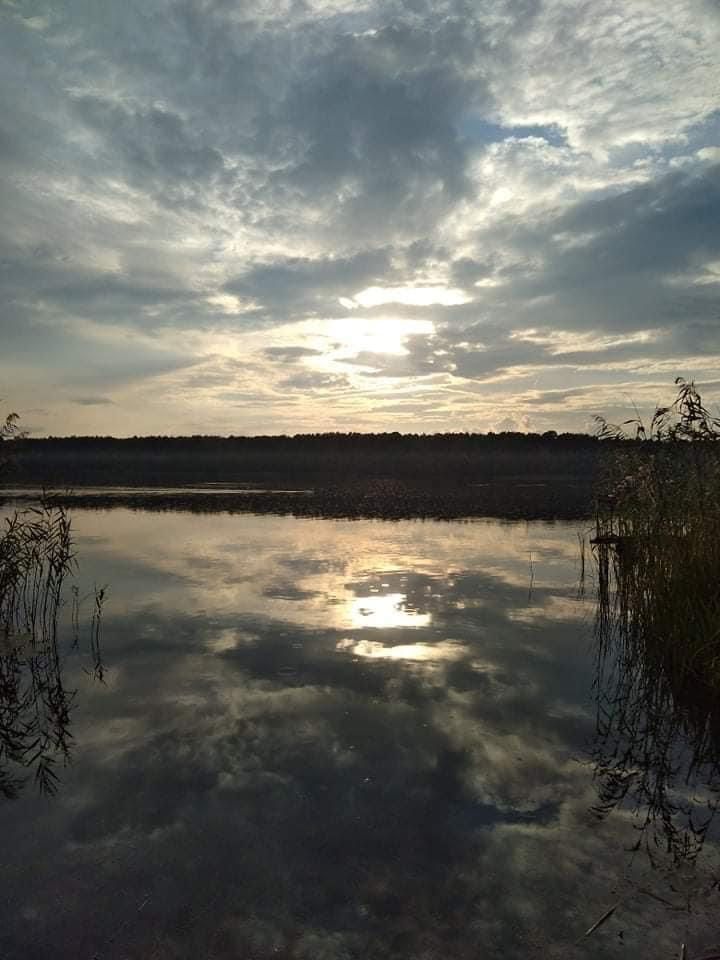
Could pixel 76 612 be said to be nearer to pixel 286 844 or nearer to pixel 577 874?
pixel 286 844

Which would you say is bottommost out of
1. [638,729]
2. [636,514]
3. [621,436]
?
[638,729]

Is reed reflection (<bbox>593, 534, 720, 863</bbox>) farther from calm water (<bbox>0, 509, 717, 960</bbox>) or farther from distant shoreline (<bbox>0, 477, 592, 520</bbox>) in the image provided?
distant shoreline (<bbox>0, 477, 592, 520</bbox>)

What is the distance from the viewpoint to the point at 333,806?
5.04m

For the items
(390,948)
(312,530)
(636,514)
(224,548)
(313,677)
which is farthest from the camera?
(312,530)

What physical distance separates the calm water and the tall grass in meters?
0.33

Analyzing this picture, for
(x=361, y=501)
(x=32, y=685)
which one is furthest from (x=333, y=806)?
(x=361, y=501)

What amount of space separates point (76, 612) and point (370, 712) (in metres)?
6.35

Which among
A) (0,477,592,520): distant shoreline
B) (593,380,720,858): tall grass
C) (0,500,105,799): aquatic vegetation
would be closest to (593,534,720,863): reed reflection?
(593,380,720,858): tall grass

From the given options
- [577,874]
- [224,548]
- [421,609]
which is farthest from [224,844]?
[224,548]

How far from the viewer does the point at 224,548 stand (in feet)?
55.6

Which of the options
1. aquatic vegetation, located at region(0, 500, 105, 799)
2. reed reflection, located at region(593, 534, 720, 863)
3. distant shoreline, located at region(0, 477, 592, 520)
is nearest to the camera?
reed reflection, located at region(593, 534, 720, 863)

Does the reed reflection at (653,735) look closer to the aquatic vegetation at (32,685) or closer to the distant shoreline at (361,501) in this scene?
the aquatic vegetation at (32,685)

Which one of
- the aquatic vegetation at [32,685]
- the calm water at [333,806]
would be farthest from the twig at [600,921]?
the aquatic vegetation at [32,685]

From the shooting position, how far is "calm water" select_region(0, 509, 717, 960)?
376 centimetres
